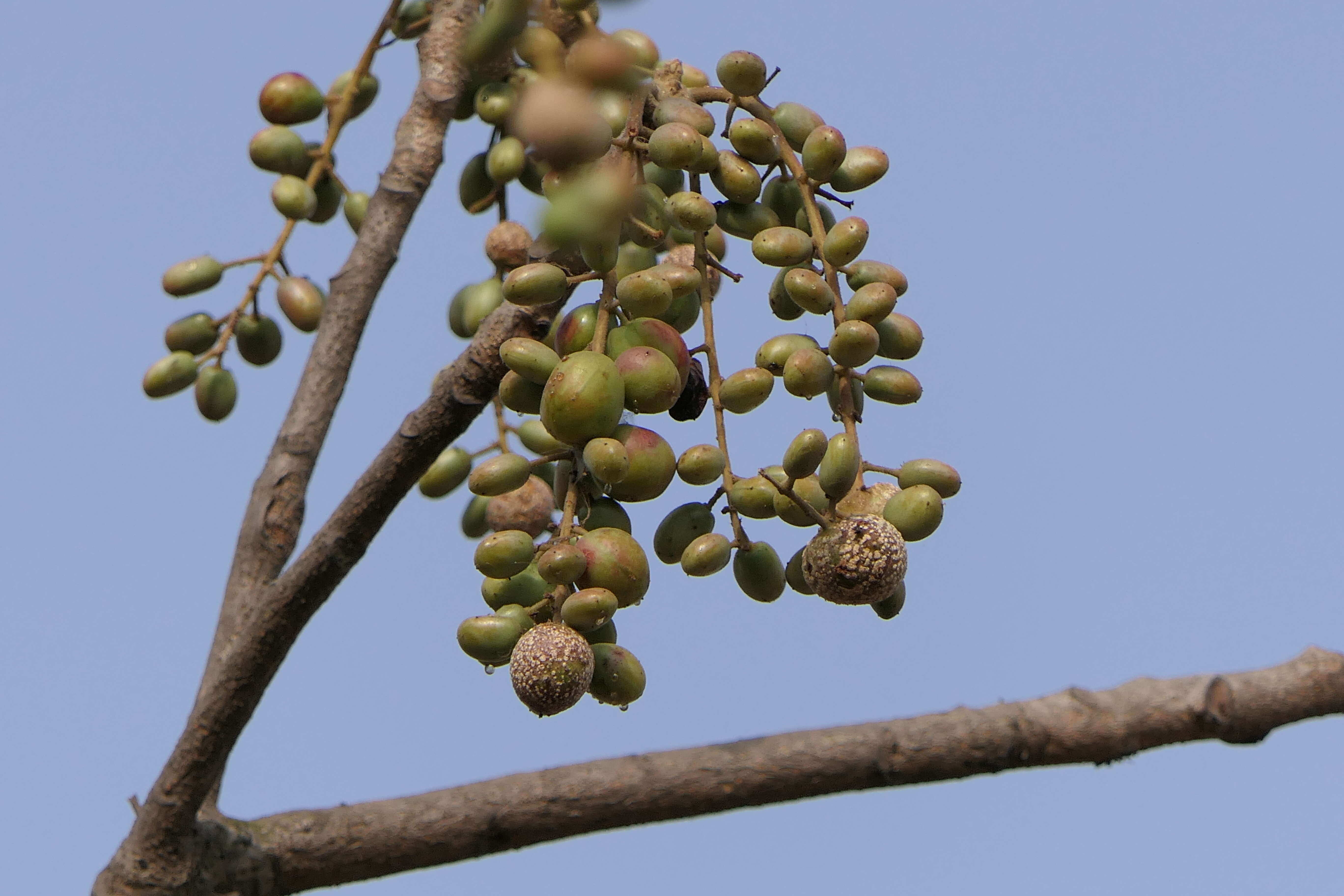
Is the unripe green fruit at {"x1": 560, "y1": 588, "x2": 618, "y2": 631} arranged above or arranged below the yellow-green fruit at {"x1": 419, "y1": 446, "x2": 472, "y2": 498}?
below

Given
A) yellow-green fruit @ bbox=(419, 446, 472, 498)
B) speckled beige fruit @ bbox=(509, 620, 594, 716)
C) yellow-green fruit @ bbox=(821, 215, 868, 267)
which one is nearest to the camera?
speckled beige fruit @ bbox=(509, 620, 594, 716)

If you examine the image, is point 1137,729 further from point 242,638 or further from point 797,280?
point 242,638

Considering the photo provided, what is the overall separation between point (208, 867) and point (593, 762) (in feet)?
1.47

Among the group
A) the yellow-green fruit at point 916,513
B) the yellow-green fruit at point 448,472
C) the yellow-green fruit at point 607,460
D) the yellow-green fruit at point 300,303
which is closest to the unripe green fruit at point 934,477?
the yellow-green fruit at point 916,513

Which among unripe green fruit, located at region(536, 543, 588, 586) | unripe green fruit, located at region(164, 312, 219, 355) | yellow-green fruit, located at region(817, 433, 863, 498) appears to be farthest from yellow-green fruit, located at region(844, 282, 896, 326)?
unripe green fruit, located at region(164, 312, 219, 355)

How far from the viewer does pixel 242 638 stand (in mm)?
1573

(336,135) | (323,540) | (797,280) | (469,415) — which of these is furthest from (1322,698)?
(336,135)

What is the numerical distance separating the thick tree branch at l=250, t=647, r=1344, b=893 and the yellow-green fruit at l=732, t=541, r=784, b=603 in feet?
0.52

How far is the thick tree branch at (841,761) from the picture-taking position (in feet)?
4.48

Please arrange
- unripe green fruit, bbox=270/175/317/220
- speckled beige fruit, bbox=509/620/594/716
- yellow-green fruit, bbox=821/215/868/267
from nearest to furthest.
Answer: speckled beige fruit, bbox=509/620/594/716
yellow-green fruit, bbox=821/215/868/267
unripe green fruit, bbox=270/175/317/220

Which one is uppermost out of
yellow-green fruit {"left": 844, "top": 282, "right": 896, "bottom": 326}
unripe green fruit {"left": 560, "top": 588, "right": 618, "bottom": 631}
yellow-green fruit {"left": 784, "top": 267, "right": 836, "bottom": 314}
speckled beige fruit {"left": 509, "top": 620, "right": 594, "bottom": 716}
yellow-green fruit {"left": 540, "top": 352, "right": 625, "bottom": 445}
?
yellow-green fruit {"left": 784, "top": 267, "right": 836, "bottom": 314}

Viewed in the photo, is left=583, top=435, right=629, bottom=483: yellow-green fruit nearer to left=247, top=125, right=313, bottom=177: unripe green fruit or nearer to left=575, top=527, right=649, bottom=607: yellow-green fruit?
left=575, top=527, right=649, bottom=607: yellow-green fruit

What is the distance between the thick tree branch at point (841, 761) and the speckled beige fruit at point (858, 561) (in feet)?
0.63

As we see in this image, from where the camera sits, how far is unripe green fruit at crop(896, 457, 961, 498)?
1359 mm
